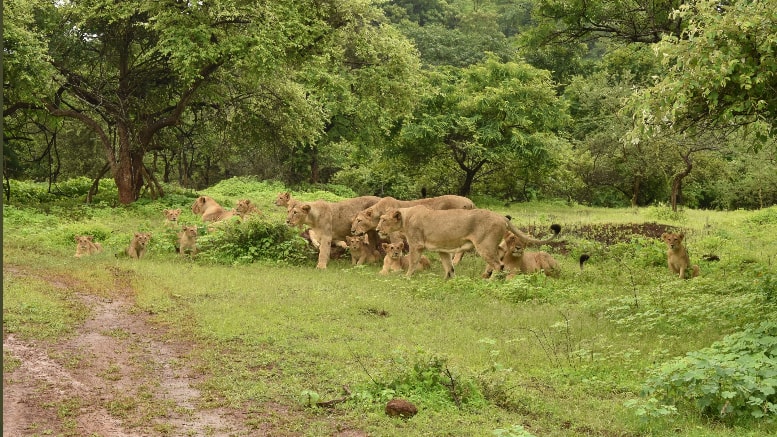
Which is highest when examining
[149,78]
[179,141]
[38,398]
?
[149,78]

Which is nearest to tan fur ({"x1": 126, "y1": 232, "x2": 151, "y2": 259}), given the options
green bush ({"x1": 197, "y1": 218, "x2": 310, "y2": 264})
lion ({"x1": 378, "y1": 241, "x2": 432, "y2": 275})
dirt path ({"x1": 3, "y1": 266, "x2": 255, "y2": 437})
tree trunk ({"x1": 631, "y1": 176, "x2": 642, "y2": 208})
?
green bush ({"x1": 197, "y1": 218, "x2": 310, "y2": 264})

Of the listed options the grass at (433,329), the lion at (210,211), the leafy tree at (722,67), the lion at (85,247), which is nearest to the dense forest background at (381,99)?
the leafy tree at (722,67)

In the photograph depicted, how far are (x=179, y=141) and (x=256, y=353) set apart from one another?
902 inches

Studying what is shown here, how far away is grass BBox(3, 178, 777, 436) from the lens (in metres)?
7.49

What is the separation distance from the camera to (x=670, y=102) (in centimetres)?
993

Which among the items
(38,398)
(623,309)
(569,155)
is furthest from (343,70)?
(38,398)

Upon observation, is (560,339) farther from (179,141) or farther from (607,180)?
(607,180)

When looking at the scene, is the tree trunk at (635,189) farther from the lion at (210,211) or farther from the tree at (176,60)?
the lion at (210,211)

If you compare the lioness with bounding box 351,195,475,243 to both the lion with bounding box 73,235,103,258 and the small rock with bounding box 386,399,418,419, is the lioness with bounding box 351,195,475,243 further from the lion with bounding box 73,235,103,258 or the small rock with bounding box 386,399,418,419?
the small rock with bounding box 386,399,418,419

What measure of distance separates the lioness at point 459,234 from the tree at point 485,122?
19208mm

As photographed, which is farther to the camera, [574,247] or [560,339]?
[574,247]

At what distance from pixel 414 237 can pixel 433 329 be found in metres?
5.37

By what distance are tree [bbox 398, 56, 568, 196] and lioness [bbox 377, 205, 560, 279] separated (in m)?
19.2

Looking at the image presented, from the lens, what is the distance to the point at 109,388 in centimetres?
816
